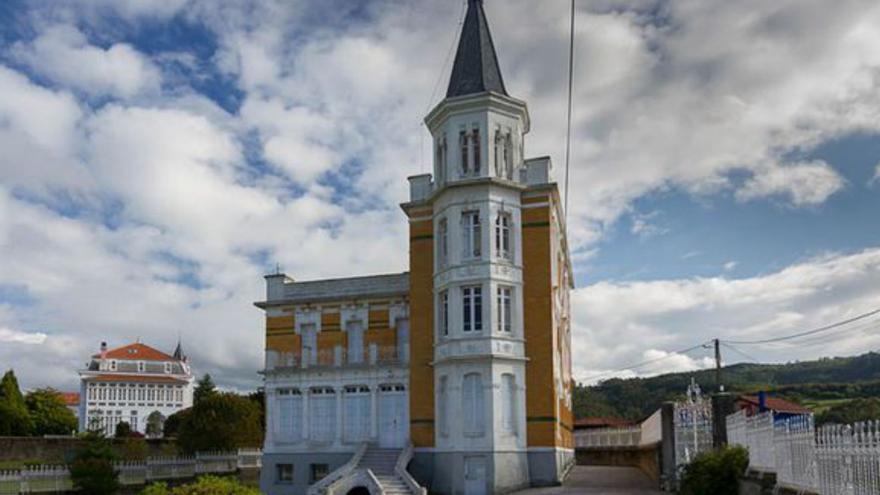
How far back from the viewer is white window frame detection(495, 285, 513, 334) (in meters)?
30.1

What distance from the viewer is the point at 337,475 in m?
28.9

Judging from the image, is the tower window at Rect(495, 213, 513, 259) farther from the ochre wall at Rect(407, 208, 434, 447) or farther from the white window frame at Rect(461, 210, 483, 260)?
the ochre wall at Rect(407, 208, 434, 447)

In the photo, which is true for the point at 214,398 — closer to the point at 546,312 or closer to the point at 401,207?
the point at 401,207

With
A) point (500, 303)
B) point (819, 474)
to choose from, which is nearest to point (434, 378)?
point (500, 303)

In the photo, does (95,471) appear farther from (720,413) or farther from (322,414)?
(720,413)

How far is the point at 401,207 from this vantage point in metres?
33.4

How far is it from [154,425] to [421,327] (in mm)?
66731

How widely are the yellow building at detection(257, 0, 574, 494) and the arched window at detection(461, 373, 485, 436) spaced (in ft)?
0.15

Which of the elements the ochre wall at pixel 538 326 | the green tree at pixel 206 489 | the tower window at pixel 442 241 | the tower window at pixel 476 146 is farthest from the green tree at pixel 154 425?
the green tree at pixel 206 489

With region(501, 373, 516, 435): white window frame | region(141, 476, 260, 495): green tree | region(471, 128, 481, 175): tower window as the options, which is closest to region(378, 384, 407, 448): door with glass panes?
region(501, 373, 516, 435): white window frame

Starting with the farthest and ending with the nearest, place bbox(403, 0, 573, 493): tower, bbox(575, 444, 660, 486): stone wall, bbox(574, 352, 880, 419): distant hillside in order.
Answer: bbox(574, 352, 880, 419): distant hillside, bbox(403, 0, 573, 493): tower, bbox(575, 444, 660, 486): stone wall

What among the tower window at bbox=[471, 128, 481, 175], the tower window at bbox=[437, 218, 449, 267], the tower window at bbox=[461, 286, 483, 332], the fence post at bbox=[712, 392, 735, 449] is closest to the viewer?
the fence post at bbox=[712, 392, 735, 449]

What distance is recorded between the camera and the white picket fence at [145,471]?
3209cm

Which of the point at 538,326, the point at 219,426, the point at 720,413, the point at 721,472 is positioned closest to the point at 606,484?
the point at 538,326
